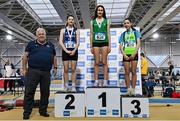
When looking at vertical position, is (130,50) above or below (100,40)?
below

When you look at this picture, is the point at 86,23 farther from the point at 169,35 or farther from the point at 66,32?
the point at 169,35

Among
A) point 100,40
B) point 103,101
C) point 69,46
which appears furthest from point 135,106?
point 69,46

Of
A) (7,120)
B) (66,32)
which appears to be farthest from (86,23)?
(7,120)

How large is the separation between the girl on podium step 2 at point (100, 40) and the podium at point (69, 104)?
21.5 inches

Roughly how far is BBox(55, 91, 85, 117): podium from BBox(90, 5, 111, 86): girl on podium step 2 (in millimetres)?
546

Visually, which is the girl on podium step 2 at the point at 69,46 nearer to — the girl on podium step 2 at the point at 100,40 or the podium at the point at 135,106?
the girl on podium step 2 at the point at 100,40

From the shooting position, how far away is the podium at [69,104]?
4.62 m

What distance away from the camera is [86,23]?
1507 cm

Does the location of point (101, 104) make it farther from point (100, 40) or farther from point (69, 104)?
point (100, 40)

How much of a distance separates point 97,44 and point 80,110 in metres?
1.20

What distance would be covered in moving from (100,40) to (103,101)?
1.10m

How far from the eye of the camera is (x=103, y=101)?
4605mm

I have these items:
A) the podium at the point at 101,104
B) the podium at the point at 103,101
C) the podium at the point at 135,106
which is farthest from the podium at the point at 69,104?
the podium at the point at 135,106

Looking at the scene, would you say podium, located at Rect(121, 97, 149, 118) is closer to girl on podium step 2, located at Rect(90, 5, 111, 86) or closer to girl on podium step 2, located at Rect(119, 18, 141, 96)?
girl on podium step 2, located at Rect(119, 18, 141, 96)
